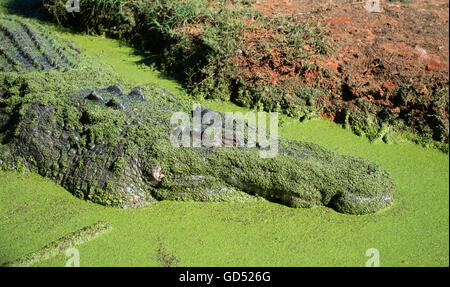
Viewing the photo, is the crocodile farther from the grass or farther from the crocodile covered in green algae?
the grass

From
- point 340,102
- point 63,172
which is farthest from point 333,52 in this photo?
point 63,172

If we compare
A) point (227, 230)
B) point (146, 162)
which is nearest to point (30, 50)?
point (146, 162)

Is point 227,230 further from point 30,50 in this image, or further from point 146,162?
point 30,50

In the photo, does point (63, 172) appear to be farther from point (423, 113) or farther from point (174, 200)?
point (423, 113)

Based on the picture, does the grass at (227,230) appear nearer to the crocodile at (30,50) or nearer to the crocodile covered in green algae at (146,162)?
the crocodile covered in green algae at (146,162)

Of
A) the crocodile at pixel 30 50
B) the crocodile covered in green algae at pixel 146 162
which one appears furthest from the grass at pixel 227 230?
the crocodile at pixel 30 50

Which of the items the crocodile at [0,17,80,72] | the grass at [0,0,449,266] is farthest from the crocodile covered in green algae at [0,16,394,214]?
the crocodile at [0,17,80,72]
